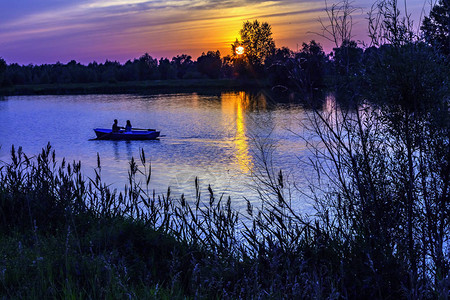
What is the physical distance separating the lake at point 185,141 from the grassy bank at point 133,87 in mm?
38149

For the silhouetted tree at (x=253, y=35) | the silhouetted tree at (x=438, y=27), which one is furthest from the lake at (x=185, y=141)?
the silhouetted tree at (x=253, y=35)

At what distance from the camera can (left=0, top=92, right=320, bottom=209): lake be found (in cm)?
2177

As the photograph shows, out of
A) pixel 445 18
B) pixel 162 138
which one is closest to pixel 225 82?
pixel 162 138

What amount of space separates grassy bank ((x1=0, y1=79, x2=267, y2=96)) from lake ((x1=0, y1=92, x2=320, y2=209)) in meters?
38.1

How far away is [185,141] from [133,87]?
265 ft

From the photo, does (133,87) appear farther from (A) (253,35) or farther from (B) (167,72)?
(A) (253,35)

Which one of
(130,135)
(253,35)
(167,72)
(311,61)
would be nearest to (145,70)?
(167,72)

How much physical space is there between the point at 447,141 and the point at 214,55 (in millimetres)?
148131

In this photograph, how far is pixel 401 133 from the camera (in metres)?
7.56

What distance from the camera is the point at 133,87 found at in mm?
113125

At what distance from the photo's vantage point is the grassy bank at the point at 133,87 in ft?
339

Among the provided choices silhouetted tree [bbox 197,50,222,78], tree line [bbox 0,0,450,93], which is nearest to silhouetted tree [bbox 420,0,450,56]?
tree line [bbox 0,0,450,93]

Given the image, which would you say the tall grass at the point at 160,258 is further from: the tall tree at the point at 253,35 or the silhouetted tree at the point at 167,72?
the silhouetted tree at the point at 167,72

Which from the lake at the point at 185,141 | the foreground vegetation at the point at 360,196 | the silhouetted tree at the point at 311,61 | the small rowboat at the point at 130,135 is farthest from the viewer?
the small rowboat at the point at 130,135
